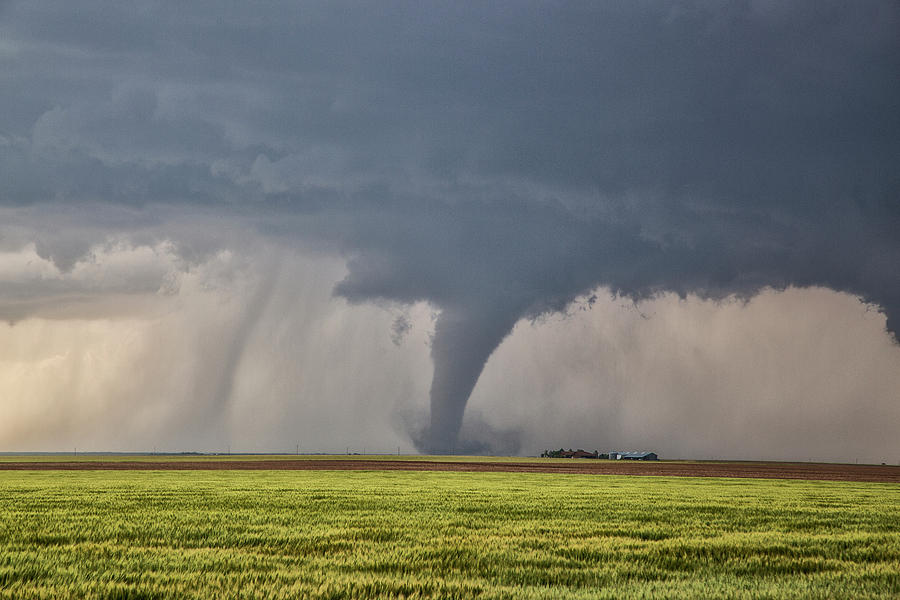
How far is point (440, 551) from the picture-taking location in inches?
508

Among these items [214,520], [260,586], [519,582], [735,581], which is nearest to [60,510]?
[214,520]

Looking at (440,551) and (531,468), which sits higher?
(440,551)

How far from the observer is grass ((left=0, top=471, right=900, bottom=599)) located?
9.80 metres

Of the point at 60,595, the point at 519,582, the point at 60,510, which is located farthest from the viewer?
the point at 60,510

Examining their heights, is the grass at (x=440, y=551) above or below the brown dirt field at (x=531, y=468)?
above

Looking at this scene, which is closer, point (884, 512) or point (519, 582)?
point (519, 582)

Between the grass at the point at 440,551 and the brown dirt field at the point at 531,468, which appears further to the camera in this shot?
the brown dirt field at the point at 531,468

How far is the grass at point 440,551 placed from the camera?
9.80 metres

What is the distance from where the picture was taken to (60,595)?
906 centimetres

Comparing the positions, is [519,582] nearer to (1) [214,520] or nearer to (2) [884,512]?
(1) [214,520]

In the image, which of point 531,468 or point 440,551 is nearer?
point 440,551

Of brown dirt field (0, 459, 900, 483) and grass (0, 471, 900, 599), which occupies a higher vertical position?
grass (0, 471, 900, 599)

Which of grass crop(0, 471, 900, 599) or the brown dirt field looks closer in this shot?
grass crop(0, 471, 900, 599)

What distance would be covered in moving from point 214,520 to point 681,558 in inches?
448
